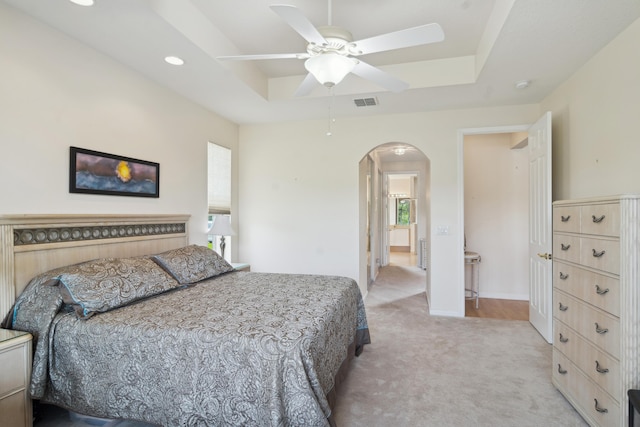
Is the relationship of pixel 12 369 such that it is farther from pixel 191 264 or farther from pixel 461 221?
pixel 461 221

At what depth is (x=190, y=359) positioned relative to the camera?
1.66 m

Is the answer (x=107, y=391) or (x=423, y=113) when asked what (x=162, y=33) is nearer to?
(x=107, y=391)

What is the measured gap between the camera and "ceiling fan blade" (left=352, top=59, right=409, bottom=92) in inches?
84.1

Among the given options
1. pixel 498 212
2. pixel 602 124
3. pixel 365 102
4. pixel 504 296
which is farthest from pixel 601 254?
pixel 504 296

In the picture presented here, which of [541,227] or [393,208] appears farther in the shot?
[393,208]

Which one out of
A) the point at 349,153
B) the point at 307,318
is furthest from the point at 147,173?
the point at 349,153

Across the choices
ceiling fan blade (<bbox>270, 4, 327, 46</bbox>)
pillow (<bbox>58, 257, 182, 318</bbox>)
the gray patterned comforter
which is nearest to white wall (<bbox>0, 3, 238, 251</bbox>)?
pillow (<bbox>58, 257, 182, 318</bbox>)

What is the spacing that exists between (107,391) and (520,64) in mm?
3872

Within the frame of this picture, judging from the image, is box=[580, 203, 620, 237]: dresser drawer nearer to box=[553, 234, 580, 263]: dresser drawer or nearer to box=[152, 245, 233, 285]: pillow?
box=[553, 234, 580, 263]: dresser drawer

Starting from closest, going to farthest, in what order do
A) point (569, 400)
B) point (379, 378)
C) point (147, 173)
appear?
1. point (569, 400)
2. point (379, 378)
3. point (147, 173)

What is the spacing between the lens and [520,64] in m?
2.85

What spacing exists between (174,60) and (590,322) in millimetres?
3570

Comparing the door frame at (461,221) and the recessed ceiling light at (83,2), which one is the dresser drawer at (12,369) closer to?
the recessed ceiling light at (83,2)

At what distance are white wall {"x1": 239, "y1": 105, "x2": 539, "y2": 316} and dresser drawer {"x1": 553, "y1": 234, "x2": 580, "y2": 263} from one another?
5.54 feet
